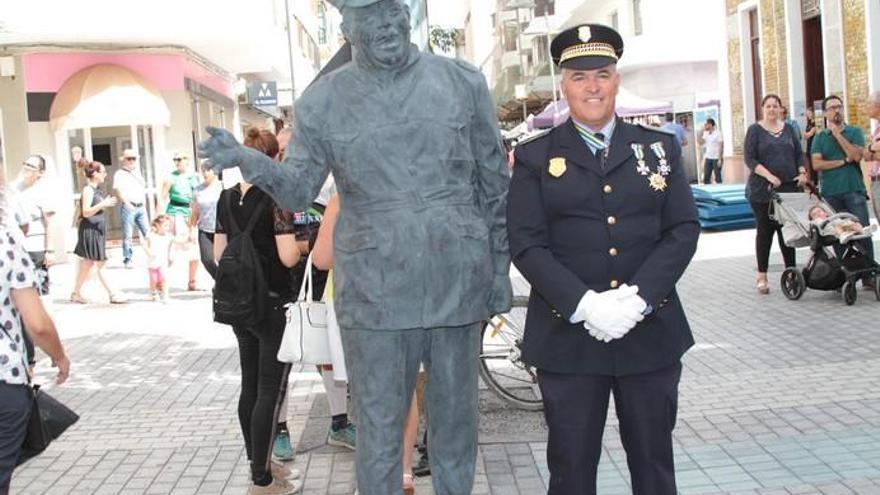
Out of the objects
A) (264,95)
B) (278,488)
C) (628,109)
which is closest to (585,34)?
(278,488)

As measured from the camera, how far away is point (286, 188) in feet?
11.8

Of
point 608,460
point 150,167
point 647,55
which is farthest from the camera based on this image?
point 647,55

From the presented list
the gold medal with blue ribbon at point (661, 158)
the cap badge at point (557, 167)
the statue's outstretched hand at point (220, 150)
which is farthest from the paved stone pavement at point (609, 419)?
the statue's outstretched hand at point (220, 150)

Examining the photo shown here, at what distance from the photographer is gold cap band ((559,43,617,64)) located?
3.71 metres

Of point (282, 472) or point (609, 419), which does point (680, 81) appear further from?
point (282, 472)

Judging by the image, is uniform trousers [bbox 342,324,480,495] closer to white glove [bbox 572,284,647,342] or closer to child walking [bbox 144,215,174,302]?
white glove [bbox 572,284,647,342]

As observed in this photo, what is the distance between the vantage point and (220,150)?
3.36 meters

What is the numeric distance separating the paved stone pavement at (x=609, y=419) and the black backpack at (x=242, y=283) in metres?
1.01

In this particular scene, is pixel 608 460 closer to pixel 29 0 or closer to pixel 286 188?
pixel 286 188

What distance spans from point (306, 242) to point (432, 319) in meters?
1.80

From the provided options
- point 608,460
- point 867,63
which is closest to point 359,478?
point 608,460

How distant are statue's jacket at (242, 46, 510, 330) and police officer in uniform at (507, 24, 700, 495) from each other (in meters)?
0.21

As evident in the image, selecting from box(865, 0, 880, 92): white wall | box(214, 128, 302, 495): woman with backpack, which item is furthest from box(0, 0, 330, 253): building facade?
box(214, 128, 302, 495): woman with backpack

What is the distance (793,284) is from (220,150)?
815cm
